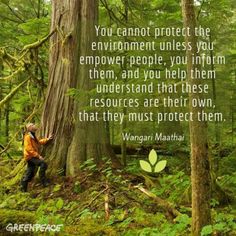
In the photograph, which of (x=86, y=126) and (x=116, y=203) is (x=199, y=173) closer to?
(x=116, y=203)

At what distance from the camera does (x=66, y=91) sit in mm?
7215

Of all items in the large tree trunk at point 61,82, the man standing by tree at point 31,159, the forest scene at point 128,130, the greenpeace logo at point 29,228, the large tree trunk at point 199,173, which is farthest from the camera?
→ the large tree trunk at point 61,82

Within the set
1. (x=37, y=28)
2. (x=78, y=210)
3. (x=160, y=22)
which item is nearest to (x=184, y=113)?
(x=78, y=210)

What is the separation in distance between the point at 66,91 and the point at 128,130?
178cm

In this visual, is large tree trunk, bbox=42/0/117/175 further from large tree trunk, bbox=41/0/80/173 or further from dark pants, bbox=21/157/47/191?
dark pants, bbox=21/157/47/191

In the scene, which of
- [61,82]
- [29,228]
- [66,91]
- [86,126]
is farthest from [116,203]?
[61,82]

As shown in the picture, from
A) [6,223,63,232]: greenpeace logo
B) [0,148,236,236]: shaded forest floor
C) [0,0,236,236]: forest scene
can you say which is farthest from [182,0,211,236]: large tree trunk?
[6,223,63,232]: greenpeace logo

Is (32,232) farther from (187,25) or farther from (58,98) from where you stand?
(58,98)

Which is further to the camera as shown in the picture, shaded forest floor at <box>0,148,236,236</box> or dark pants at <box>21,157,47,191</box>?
dark pants at <box>21,157,47,191</box>

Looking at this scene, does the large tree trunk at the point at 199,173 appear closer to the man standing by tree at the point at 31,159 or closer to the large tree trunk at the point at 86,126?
the large tree trunk at the point at 86,126

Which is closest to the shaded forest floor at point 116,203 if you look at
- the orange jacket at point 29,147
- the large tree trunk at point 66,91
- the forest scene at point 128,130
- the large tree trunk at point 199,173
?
the forest scene at point 128,130

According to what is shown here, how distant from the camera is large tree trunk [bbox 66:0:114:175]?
6.88 metres

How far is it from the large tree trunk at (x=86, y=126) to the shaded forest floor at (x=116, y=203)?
242 mm

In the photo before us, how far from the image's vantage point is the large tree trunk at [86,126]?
6879mm
